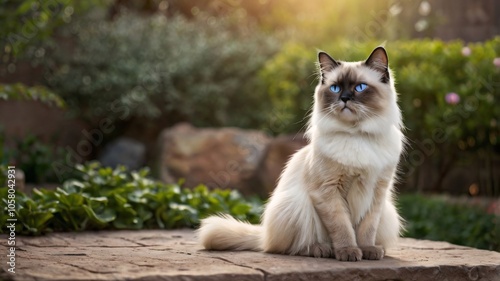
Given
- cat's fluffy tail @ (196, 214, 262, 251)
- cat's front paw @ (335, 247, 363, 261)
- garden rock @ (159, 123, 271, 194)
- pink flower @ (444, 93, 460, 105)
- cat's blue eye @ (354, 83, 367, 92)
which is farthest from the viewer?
garden rock @ (159, 123, 271, 194)

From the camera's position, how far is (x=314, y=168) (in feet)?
11.8

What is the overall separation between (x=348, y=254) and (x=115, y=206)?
2.37 m

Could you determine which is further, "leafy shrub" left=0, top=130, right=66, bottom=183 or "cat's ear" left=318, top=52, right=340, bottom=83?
"leafy shrub" left=0, top=130, right=66, bottom=183

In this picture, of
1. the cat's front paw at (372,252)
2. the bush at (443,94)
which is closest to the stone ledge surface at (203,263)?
the cat's front paw at (372,252)

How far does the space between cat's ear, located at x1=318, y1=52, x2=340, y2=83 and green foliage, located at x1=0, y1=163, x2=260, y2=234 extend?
6.68ft

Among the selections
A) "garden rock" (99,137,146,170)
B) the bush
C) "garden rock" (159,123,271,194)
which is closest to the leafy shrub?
"garden rock" (159,123,271,194)

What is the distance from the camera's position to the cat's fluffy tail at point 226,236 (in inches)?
156

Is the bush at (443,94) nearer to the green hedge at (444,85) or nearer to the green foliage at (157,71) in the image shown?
the green hedge at (444,85)

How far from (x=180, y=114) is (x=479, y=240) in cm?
643

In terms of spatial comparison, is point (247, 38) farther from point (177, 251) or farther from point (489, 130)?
point (177, 251)

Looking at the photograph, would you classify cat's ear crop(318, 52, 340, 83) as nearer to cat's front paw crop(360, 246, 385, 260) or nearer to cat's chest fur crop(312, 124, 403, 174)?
cat's chest fur crop(312, 124, 403, 174)

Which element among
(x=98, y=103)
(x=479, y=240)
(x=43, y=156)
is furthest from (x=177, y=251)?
(x=98, y=103)

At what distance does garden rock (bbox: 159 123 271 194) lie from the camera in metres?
8.59

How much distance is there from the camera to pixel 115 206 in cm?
521
